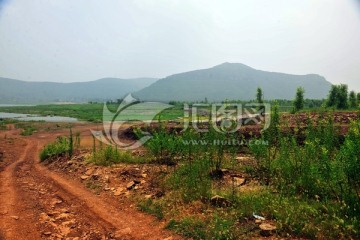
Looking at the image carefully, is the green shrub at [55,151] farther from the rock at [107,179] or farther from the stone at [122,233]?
the stone at [122,233]

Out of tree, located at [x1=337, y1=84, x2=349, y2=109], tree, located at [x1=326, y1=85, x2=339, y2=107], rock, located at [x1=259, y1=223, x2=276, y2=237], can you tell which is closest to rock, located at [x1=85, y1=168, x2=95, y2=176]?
rock, located at [x1=259, y1=223, x2=276, y2=237]

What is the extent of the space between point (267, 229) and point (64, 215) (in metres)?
4.70

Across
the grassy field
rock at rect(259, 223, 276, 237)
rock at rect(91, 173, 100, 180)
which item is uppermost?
rock at rect(259, 223, 276, 237)

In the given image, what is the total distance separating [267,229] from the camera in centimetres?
526

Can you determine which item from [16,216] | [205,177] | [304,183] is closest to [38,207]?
[16,216]

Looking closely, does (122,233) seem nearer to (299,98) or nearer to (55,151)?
(55,151)

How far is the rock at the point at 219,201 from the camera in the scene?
649cm

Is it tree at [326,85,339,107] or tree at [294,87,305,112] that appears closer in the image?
tree at [326,85,339,107]

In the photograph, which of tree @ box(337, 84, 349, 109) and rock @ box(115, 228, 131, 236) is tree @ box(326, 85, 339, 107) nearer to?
tree @ box(337, 84, 349, 109)

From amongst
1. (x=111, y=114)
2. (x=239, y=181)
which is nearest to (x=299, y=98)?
(x=239, y=181)

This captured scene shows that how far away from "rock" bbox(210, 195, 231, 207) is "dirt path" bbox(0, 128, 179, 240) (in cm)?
137

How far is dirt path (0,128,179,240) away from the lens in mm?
5887

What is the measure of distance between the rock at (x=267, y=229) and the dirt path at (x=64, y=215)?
1.61 m

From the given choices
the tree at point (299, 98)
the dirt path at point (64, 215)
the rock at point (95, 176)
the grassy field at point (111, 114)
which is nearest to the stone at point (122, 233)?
the dirt path at point (64, 215)
